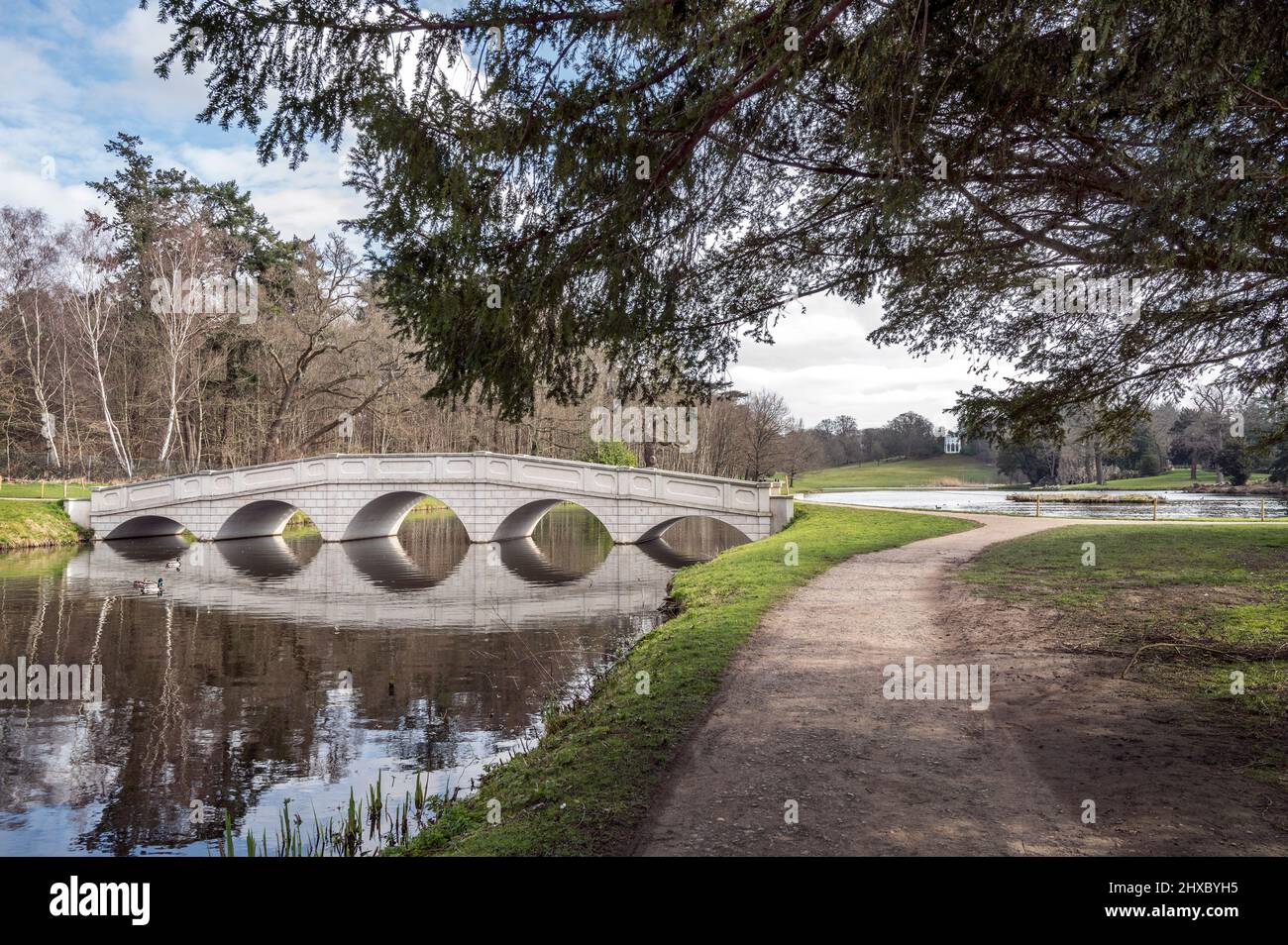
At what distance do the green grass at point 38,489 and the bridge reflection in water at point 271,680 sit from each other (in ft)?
28.3

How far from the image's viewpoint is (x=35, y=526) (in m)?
28.2

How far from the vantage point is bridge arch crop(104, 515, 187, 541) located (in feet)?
104

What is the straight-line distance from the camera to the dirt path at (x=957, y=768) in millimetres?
3846

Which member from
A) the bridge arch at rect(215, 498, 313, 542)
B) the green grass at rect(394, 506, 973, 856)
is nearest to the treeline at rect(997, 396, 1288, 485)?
the green grass at rect(394, 506, 973, 856)

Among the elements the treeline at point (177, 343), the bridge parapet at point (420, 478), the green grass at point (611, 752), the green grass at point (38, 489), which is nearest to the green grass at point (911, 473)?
the treeline at point (177, 343)

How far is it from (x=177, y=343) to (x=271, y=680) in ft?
87.8

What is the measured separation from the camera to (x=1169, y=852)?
12.0ft

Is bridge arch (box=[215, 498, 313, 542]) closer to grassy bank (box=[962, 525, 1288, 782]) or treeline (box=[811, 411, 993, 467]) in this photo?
grassy bank (box=[962, 525, 1288, 782])

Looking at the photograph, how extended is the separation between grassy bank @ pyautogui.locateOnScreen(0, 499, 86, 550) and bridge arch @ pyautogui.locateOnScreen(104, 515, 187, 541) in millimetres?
1510

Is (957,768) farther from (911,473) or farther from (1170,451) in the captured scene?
(911,473)

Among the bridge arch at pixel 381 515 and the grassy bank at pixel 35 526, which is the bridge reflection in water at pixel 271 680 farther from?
the bridge arch at pixel 381 515

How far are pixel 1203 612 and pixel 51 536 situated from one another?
3308 cm

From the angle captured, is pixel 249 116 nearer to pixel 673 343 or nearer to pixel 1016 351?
pixel 673 343

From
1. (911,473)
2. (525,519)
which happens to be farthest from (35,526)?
(911,473)
